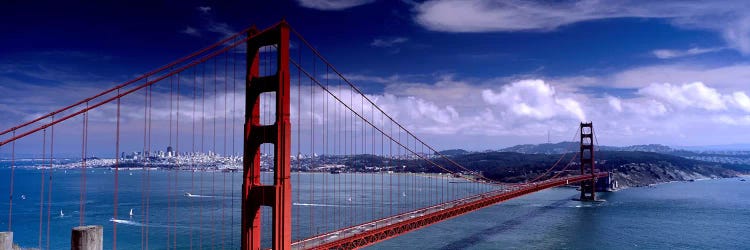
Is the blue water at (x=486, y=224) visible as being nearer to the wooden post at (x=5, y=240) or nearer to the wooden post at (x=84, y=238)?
the wooden post at (x=5, y=240)

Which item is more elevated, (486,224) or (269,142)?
(269,142)

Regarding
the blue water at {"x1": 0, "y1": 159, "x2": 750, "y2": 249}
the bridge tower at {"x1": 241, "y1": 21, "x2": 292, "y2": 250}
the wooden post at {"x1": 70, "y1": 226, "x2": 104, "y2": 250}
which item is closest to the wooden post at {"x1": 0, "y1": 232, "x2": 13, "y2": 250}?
the wooden post at {"x1": 70, "y1": 226, "x2": 104, "y2": 250}

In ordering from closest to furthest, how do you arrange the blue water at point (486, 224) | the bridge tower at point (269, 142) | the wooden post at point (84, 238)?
the wooden post at point (84, 238) < the bridge tower at point (269, 142) < the blue water at point (486, 224)

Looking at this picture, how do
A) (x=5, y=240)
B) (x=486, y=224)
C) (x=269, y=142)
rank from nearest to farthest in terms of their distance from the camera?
(x=5, y=240) < (x=269, y=142) < (x=486, y=224)

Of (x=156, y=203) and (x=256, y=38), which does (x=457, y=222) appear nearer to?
(x=256, y=38)

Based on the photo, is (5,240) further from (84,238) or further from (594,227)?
(594,227)

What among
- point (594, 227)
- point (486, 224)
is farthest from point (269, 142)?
point (594, 227)

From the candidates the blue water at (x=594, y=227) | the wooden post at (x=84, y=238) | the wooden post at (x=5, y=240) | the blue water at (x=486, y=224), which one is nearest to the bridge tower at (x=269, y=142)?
the wooden post at (x=5, y=240)

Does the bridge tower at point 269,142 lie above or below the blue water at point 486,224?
above

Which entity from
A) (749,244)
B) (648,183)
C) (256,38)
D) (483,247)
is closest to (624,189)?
(648,183)
